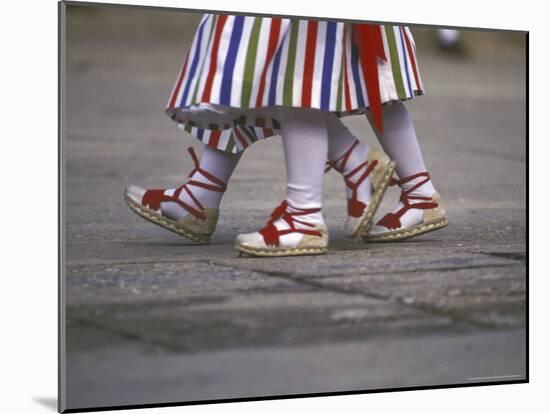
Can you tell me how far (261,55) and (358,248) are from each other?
1.30ft

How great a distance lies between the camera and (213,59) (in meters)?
2.43

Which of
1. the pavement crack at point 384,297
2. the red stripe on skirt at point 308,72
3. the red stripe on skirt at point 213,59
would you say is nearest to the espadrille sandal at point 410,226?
the pavement crack at point 384,297

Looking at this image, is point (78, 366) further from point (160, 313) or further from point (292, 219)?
point (292, 219)

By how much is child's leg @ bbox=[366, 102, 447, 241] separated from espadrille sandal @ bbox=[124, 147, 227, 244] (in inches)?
11.7

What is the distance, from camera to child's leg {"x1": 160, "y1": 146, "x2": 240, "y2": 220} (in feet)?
8.35

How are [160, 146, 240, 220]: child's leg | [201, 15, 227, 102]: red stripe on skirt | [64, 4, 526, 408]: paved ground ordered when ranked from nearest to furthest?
[64, 4, 526, 408]: paved ground, [201, 15, 227, 102]: red stripe on skirt, [160, 146, 240, 220]: child's leg

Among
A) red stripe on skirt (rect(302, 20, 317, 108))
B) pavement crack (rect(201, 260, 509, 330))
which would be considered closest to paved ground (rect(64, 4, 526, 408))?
pavement crack (rect(201, 260, 509, 330))

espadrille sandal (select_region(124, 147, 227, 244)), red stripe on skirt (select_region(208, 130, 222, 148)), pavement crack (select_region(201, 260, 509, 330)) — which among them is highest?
red stripe on skirt (select_region(208, 130, 222, 148))

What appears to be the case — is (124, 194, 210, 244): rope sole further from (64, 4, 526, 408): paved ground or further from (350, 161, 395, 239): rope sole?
(350, 161, 395, 239): rope sole

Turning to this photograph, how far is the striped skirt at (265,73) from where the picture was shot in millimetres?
2428

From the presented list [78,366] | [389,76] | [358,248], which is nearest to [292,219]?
[358,248]

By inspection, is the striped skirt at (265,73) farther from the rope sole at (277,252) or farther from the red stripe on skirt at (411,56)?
the rope sole at (277,252)

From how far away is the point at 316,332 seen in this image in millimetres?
2391

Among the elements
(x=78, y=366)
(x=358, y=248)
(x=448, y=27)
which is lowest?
(x=78, y=366)
